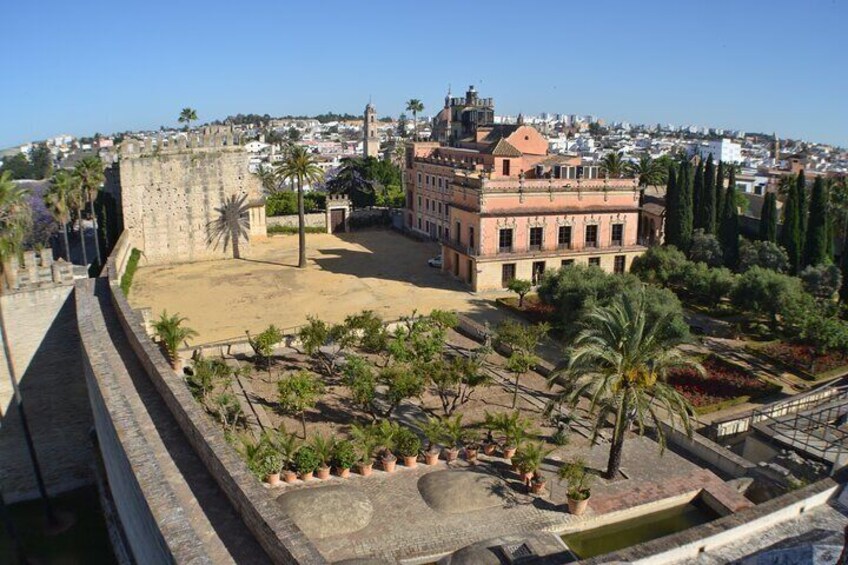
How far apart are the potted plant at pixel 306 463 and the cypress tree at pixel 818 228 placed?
107ft

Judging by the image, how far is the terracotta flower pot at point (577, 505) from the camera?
15620 mm

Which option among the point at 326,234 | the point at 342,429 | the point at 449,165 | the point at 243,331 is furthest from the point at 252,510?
the point at 326,234

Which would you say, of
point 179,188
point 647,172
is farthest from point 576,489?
point 647,172

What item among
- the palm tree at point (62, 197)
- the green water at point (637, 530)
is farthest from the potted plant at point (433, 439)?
the palm tree at point (62, 197)

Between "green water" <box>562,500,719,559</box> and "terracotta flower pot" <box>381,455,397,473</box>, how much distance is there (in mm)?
4802

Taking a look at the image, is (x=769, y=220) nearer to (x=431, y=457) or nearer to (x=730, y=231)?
(x=730, y=231)

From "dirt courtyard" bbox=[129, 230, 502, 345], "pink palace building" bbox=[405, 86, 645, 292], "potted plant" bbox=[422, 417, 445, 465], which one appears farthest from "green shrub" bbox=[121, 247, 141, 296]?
"potted plant" bbox=[422, 417, 445, 465]

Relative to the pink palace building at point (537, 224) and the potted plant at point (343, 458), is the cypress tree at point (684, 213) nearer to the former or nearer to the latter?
the pink palace building at point (537, 224)

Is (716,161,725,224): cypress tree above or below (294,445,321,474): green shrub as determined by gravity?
above

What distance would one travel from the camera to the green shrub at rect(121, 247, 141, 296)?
115 ft

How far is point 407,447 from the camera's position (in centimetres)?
1764

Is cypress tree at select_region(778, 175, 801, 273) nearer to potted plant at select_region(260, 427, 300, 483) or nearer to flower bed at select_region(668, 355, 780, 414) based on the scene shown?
flower bed at select_region(668, 355, 780, 414)

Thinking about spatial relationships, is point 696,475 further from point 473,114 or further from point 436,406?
point 473,114

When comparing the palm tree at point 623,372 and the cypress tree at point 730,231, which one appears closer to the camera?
the palm tree at point 623,372
